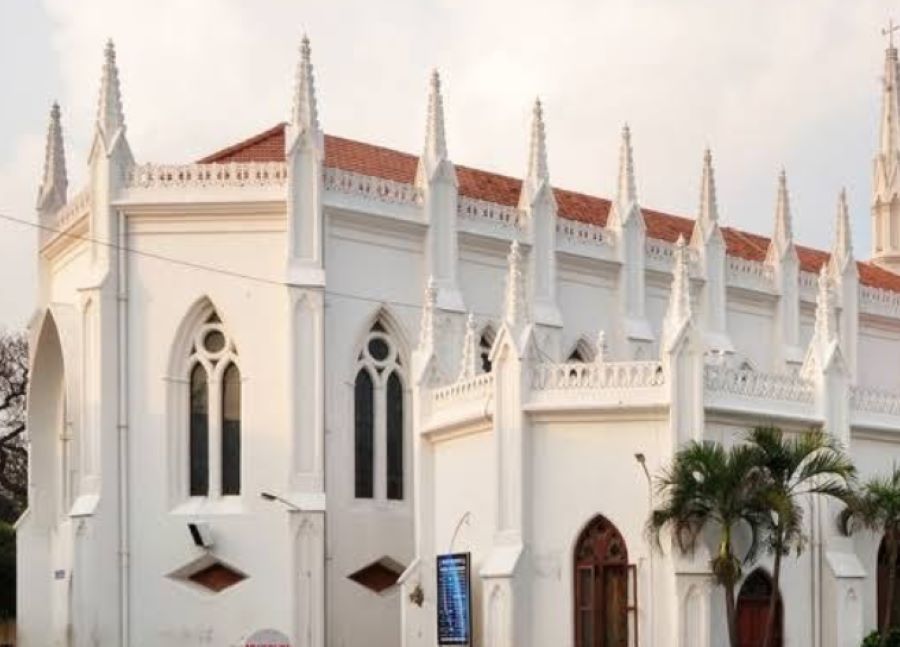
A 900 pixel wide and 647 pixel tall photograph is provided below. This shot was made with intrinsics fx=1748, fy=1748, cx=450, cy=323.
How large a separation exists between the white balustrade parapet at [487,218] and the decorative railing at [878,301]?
1542cm

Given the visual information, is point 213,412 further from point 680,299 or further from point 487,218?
point 680,299

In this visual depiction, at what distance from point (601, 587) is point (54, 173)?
19831mm

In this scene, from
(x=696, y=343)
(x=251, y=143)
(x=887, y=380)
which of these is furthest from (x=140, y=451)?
(x=887, y=380)

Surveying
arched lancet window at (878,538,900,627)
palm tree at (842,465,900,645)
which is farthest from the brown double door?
arched lancet window at (878,538,900,627)

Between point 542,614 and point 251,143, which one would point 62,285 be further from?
point 542,614

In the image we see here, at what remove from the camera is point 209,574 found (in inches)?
1467

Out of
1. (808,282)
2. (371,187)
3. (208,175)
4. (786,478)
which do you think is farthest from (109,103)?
(808,282)

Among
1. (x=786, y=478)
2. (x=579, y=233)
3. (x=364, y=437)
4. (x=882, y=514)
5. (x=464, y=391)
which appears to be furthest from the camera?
(x=579, y=233)

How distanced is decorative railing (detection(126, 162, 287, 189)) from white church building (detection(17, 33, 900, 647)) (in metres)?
0.05

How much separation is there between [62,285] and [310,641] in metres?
11.2

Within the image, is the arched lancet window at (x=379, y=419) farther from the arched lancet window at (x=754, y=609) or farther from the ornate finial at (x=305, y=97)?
the arched lancet window at (x=754, y=609)

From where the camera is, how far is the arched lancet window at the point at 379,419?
38.8 metres

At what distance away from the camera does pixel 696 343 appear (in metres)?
29.4

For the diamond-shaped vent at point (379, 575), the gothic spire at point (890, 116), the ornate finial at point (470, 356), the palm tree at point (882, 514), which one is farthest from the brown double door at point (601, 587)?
the gothic spire at point (890, 116)
